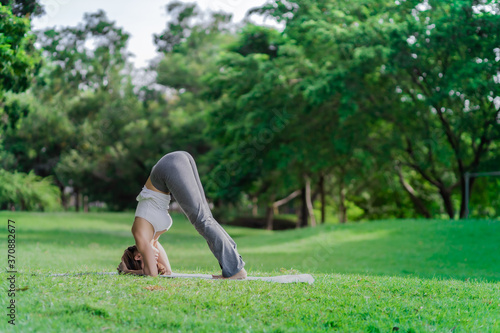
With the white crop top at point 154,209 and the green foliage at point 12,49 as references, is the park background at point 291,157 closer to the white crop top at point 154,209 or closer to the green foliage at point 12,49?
the green foliage at point 12,49

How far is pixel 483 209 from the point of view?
98.1ft

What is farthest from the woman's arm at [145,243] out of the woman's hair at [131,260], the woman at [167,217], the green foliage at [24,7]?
the green foliage at [24,7]

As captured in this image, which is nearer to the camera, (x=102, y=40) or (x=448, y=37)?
(x=448, y=37)

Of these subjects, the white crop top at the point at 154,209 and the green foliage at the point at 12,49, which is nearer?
the white crop top at the point at 154,209

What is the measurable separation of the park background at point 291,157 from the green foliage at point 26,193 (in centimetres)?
13

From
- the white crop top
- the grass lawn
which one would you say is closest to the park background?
the grass lawn

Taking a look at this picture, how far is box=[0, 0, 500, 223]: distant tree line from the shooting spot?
16.9 meters

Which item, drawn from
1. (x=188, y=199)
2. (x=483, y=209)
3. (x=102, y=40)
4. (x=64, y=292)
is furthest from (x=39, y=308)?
(x=102, y=40)

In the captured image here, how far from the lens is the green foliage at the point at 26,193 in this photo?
92.9 feet

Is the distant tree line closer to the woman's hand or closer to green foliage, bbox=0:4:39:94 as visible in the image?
green foliage, bbox=0:4:39:94

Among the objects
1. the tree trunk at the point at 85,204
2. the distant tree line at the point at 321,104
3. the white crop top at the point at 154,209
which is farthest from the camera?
the tree trunk at the point at 85,204

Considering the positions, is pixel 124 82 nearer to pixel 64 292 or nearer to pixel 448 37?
pixel 448 37

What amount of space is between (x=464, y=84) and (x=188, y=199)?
13.8 meters

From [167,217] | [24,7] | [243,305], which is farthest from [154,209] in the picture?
[24,7]
